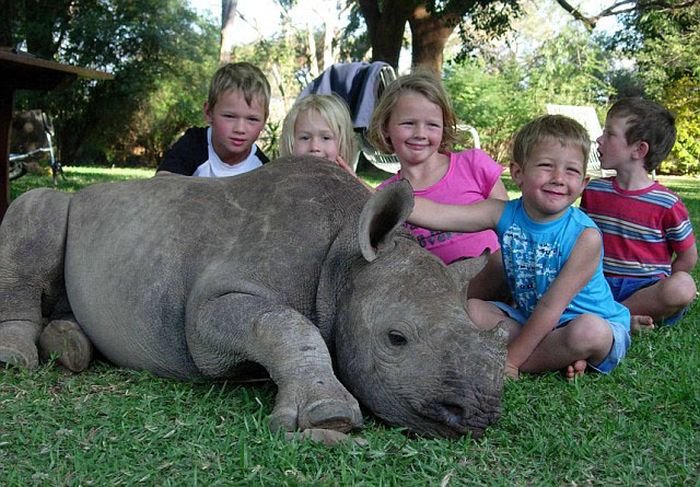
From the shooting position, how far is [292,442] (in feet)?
8.82

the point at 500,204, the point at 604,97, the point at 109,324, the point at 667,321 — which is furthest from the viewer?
the point at 604,97

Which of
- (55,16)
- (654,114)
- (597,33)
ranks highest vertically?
(597,33)

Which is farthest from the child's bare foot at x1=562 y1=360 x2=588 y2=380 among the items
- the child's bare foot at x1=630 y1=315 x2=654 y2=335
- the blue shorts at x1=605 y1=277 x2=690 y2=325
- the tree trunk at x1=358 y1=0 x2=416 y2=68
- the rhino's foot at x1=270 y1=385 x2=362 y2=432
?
the tree trunk at x1=358 y1=0 x2=416 y2=68

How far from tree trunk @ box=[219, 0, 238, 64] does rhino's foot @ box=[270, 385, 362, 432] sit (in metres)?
22.5

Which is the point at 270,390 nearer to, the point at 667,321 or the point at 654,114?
the point at 667,321

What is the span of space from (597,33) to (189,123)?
25926 millimetres

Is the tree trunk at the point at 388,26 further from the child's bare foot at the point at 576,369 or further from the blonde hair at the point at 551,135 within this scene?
the child's bare foot at the point at 576,369

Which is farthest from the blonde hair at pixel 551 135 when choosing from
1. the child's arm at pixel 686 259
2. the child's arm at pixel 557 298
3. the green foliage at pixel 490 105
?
the green foliage at pixel 490 105

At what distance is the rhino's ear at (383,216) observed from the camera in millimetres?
3061

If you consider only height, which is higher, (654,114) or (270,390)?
(654,114)

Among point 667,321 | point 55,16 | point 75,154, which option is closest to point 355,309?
point 667,321

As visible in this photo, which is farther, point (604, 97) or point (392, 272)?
point (604, 97)

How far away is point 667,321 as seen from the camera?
5055 mm

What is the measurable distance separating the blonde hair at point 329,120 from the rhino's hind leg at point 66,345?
1839 millimetres
